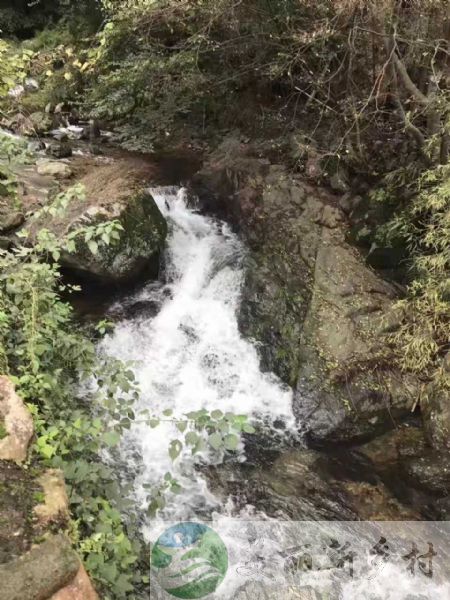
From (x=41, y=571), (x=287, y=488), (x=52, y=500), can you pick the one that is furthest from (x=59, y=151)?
(x=41, y=571)

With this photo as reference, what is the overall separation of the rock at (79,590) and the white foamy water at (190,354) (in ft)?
8.57

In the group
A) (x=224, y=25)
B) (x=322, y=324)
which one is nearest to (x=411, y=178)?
(x=322, y=324)

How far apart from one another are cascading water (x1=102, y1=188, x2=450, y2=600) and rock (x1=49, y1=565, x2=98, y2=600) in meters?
1.29

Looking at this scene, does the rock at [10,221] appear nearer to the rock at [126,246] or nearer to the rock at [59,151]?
the rock at [126,246]

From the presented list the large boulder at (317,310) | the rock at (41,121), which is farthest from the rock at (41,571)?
the rock at (41,121)

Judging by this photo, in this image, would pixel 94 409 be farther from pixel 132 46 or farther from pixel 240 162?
pixel 132 46

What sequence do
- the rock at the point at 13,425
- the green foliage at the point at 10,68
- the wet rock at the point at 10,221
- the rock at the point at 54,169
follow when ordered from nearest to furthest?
the rock at the point at 13,425, the green foliage at the point at 10,68, the wet rock at the point at 10,221, the rock at the point at 54,169

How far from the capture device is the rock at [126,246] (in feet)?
19.8

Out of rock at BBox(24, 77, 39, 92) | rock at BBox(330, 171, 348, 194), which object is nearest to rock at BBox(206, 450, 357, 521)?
rock at BBox(330, 171, 348, 194)

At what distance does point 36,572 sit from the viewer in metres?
1.98

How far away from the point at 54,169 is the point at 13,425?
249 inches

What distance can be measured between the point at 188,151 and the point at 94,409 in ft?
23.9

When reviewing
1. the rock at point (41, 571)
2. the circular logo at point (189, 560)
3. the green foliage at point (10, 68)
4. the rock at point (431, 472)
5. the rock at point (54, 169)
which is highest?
the green foliage at point (10, 68)

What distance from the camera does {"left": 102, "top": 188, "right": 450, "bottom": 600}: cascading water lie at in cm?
425
